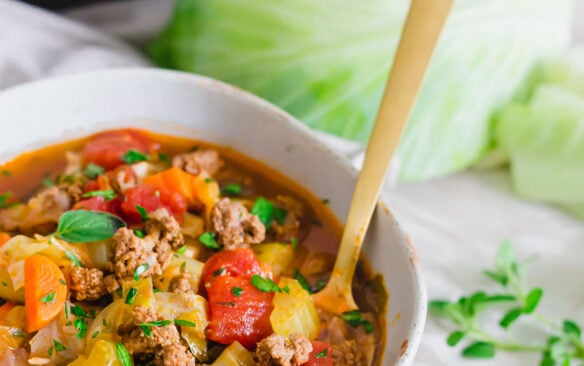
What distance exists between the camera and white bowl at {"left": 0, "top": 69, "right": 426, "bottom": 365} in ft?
7.35

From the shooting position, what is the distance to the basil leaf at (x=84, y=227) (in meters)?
1.91

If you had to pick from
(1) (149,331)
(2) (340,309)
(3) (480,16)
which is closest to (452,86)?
(3) (480,16)

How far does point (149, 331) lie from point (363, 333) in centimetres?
63

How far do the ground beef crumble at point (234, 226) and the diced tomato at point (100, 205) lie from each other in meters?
0.30

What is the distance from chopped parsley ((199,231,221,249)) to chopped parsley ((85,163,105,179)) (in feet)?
1.48

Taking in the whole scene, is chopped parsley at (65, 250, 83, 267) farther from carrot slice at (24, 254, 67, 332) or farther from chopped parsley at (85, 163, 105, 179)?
chopped parsley at (85, 163, 105, 179)

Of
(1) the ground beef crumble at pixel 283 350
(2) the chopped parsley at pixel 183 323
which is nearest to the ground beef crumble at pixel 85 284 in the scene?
(2) the chopped parsley at pixel 183 323

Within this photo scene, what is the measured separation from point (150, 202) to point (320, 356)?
0.70 m

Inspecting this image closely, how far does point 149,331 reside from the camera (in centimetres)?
174

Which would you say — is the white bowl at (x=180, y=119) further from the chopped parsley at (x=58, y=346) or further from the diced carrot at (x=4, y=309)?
the chopped parsley at (x=58, y=346)

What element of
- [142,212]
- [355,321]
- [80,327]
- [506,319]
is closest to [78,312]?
[80,327]

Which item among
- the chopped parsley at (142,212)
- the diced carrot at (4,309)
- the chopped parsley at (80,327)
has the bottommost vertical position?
the diced carrot at (4,309)

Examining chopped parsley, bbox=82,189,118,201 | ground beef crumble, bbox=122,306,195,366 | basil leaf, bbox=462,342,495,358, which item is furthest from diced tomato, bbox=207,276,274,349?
basil leaf, bbox=462,342,495,358

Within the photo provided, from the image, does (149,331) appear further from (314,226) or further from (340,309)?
(314,226)
